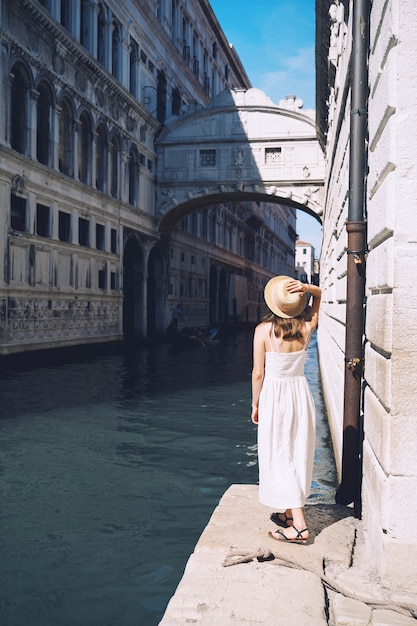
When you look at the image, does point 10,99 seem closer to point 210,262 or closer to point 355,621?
point 355,621

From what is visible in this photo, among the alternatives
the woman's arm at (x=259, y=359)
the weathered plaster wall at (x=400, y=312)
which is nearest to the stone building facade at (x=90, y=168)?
the woman's arm at (x=259, y=359)

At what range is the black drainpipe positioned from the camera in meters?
3.89

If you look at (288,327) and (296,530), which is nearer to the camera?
(296,530)

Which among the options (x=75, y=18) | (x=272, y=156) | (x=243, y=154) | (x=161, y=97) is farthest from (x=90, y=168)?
(x=161, y=97)

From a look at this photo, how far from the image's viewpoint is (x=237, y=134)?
23094 mm

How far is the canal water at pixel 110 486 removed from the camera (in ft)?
10.5

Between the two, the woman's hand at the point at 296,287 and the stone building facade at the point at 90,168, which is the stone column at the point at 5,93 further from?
the woman's hand at the point at 296,287

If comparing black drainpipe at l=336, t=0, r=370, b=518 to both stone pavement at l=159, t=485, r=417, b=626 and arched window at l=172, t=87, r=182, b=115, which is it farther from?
arched window at l=172, t=87, r=182, b=115

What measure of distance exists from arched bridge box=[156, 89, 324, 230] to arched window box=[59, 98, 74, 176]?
22.6 feet

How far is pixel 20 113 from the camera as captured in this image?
49.8 ft

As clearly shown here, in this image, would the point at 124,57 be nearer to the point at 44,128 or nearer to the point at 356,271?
the point at 44,128

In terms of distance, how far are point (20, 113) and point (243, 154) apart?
9.77 metres

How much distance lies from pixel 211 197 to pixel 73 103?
25.3ft

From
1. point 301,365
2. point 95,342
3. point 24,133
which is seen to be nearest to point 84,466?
point 301,365
